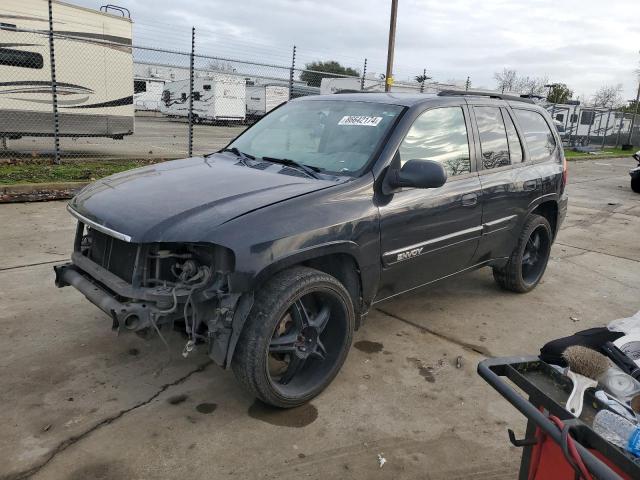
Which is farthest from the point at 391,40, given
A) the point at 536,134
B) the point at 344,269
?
the point at 344,269

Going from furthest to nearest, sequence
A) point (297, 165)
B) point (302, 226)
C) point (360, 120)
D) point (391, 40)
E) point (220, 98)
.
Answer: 1. point (220, 98)
2. point (391, 40)
3. point (360, 120)
4. point (297, 165)
5. point (302, 226)

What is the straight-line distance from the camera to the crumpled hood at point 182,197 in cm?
260

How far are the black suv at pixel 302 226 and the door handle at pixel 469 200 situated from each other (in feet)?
0.06

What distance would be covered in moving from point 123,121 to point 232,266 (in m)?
11.6

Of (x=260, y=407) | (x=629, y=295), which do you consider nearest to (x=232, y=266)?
(x=260, y=407)

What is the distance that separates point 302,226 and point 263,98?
3285 cm

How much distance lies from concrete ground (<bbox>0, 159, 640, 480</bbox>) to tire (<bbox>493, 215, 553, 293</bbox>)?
0.20 meters

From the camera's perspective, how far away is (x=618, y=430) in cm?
141

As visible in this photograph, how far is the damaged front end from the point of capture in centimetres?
256

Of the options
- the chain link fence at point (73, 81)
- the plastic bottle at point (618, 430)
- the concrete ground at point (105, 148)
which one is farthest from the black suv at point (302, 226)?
the concrete ground at point (105, 148)

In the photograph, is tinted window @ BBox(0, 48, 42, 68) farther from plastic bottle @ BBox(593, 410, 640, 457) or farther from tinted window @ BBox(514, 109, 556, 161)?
plastic bottle @ BBox(593, 410, 640, 457)

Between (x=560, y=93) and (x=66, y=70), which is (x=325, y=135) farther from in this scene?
(x=560, y=93)

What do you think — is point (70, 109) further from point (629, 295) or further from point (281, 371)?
point (629, 295)

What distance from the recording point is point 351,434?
109 inches
